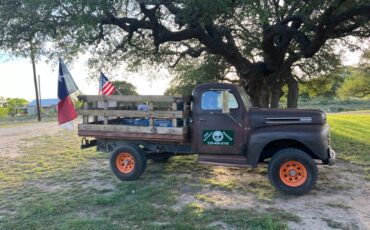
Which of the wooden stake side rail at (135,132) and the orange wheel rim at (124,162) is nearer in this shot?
the wooden stake side rail at (135,132)

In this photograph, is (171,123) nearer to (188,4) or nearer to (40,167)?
(188,4)

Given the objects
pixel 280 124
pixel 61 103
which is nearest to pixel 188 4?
pixel 280 124

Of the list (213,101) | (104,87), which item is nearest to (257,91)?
(104,87)

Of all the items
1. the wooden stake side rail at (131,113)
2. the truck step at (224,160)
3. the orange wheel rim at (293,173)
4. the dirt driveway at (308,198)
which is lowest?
the dirt driveway at (308,198)

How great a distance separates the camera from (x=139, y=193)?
21.2ft

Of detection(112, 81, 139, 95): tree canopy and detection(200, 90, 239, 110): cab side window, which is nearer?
detection(200, 90, 239, 110): cab side window

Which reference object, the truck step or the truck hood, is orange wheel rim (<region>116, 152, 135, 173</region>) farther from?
the truck hood

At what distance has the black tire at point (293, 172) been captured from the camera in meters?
6.16

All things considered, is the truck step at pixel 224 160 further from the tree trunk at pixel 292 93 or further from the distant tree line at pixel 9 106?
the distant tree line at pixel 9 106

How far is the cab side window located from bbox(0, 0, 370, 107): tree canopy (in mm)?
1808

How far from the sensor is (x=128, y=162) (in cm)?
765

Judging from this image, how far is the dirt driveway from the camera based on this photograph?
4.95m

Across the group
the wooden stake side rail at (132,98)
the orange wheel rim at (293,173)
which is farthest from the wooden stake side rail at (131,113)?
the orange wheel rim at (293,173)

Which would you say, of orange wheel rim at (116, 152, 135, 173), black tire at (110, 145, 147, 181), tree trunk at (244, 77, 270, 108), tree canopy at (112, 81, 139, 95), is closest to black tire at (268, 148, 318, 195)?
black tire at (110, 145, 147, 181)
